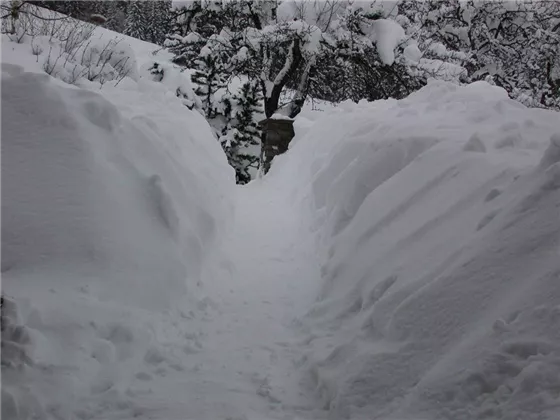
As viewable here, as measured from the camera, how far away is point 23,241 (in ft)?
8.87

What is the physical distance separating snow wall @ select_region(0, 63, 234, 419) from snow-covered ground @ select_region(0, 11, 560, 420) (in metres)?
0.01

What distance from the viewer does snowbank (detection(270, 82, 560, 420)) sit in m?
1.99

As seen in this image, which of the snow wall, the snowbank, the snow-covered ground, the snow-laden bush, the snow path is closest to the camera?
the snowbank

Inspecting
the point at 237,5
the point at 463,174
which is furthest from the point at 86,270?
the point at 237,5

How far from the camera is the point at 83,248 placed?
9.34ft

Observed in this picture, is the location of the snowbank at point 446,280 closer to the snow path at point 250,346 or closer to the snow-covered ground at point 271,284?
the snow-covered ground at point 271,284

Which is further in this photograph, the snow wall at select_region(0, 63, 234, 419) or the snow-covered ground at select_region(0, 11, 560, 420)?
the snow wall at select_region(0, 63, 234, 419)

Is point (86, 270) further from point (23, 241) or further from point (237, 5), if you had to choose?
point (237, 5)

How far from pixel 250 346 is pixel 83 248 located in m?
1.21

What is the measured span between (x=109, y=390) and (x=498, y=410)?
1.77m

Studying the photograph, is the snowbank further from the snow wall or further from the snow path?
the snow wall

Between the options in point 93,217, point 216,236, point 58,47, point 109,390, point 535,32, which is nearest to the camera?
point 109,390

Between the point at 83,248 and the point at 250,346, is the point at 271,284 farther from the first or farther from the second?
the point at 83,248

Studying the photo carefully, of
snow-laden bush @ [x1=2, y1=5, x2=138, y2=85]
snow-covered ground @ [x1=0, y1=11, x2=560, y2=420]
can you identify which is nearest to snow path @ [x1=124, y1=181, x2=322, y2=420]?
snow-covered ground @ [x1=0, y1=11, x2=560, y2=420]
